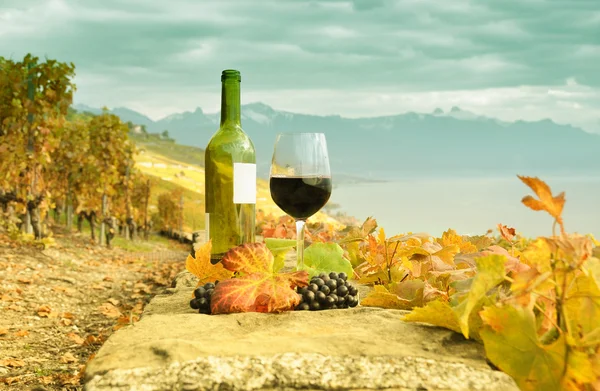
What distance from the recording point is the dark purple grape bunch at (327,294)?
2.15 m

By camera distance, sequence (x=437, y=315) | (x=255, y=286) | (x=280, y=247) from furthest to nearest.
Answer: (x=280, y=247) → (x=255, y=286) → (x=437, y=315)

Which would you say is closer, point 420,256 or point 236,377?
point 236,377

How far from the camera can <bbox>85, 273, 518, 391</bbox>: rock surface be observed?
1426mm

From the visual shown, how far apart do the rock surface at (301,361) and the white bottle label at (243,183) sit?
3.96 feet

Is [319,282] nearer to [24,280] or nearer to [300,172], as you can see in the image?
[300,172]

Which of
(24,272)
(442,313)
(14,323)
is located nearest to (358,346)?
(442,313)

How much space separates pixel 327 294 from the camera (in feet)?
7.18

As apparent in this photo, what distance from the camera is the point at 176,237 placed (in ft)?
116

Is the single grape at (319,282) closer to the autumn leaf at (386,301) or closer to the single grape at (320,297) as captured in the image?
the single grape at (320,297)

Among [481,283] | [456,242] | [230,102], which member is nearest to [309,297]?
[481,283]

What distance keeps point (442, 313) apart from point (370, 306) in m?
0.59

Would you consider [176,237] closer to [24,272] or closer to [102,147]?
[102,147]

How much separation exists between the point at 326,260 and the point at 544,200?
139 centimetres

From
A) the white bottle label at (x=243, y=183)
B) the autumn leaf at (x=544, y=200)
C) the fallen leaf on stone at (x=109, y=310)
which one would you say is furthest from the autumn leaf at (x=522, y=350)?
the fallen leaf on stone at (x=109, y=310)
